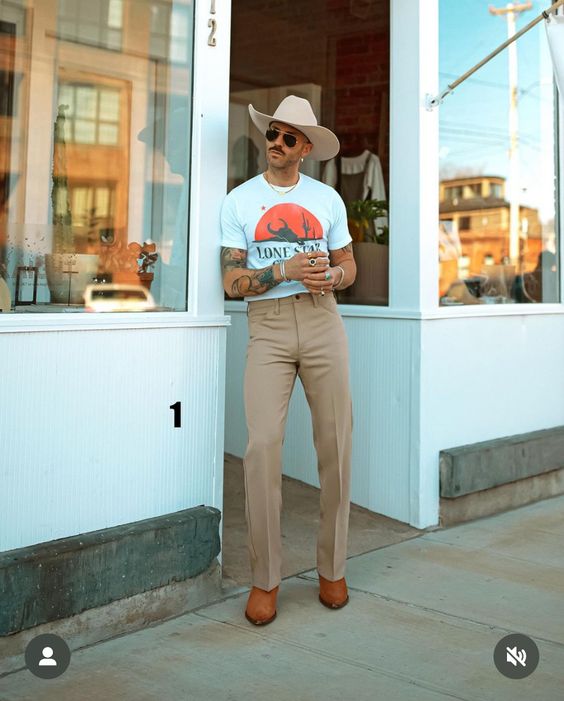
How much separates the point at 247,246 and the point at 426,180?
1.71m

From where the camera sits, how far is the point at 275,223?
3.96m

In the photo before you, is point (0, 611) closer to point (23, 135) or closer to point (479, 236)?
point (23, 135)

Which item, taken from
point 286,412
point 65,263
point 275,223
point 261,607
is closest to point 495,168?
point 275,223

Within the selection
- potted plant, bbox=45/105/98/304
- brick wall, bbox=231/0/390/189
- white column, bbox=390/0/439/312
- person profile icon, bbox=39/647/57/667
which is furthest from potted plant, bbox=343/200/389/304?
person profile icon, bbox=39/647/57/667

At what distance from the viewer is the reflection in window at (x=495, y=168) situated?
18.8 ft

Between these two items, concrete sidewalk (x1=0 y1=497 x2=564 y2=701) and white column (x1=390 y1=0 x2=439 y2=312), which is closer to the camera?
concrete sidewalk (x1=0 y1=497 x2=564 y2=701)

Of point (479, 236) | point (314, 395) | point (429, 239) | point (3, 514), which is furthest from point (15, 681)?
point (479, 236)

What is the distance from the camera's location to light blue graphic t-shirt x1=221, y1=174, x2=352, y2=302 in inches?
156

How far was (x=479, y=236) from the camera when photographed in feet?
20.2

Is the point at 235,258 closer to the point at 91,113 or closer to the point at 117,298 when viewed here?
the point at 117,298

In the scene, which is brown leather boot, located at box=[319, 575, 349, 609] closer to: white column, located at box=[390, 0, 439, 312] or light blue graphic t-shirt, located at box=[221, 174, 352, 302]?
light blue graphic t-shirt, located at box=[221, 174, 352, 302]

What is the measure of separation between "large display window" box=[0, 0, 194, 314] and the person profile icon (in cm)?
130

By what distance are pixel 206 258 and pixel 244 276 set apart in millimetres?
349

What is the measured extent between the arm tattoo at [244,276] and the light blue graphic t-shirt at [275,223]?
34 mm
